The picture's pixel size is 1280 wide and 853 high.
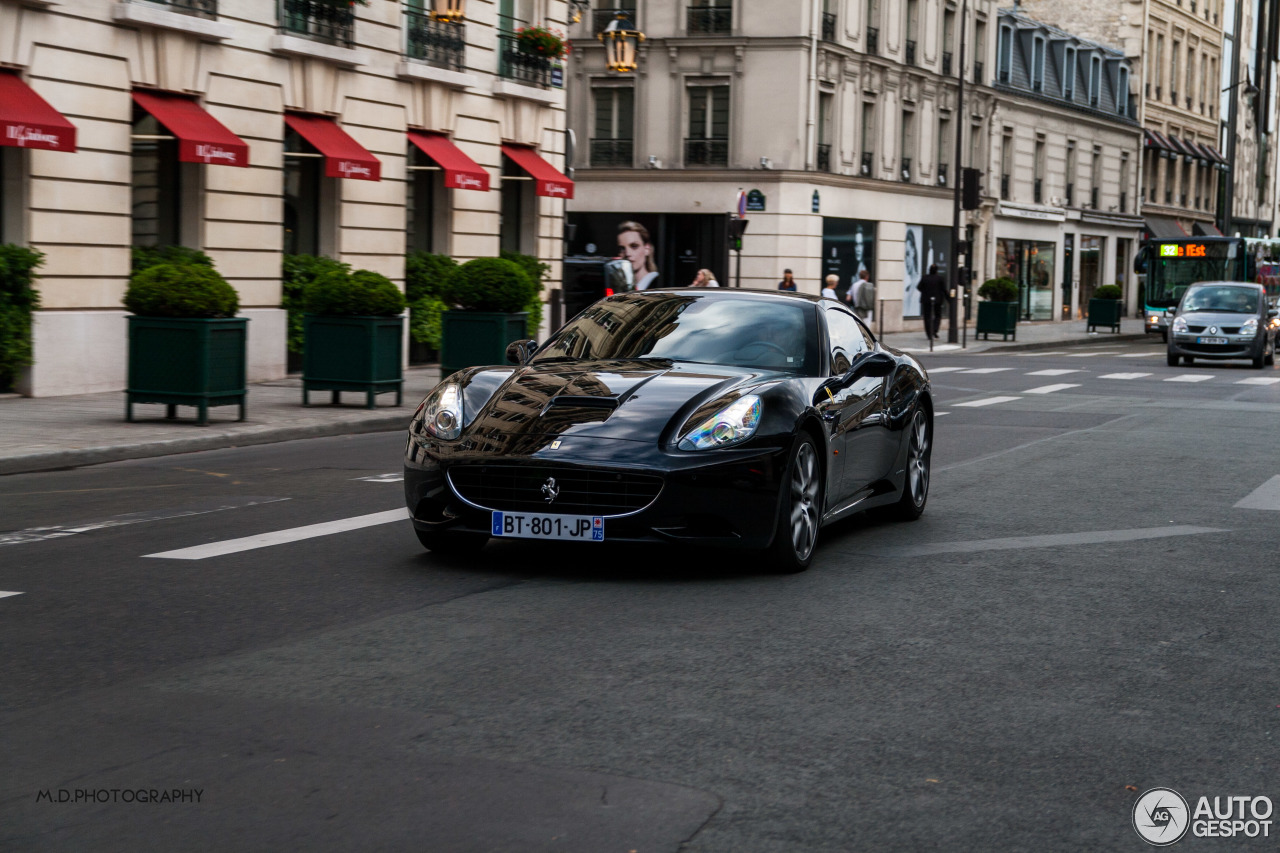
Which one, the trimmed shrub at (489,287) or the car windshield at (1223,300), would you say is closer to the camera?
the trimmed shrub at (489,287)

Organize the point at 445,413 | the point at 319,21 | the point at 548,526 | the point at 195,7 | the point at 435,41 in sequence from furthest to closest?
the point at 435,41
the point at 319,21
the point at 195,7
the point at 445,413
the point at 548,526

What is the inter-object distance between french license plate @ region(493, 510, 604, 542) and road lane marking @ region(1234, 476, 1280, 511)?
5142mm

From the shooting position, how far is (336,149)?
2288 centimetres

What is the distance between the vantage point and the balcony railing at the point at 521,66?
2792cm

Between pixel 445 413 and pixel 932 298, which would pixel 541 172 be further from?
pixel 445 413

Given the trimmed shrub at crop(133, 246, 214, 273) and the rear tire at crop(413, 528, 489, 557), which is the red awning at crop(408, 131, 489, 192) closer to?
the trimmed shrub at crop(133, 246, 214, 273)

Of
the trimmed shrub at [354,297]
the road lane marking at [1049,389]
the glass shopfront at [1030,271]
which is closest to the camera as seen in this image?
the trimmed shrub at [354,297]

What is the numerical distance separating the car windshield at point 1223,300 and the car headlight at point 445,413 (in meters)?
27.6

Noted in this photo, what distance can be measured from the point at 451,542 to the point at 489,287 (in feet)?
36.6

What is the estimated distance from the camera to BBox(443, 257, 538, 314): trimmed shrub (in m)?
18.9

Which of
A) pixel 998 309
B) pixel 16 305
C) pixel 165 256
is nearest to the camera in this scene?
pixel 16 305

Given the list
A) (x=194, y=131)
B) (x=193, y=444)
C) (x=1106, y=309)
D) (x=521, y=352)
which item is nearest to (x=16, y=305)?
(x=194, y=131)

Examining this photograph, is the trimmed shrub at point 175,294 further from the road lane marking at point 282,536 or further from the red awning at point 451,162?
the red awning at point 451,162

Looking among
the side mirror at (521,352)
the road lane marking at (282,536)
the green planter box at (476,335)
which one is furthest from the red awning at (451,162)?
the side mirror at (521,352)
